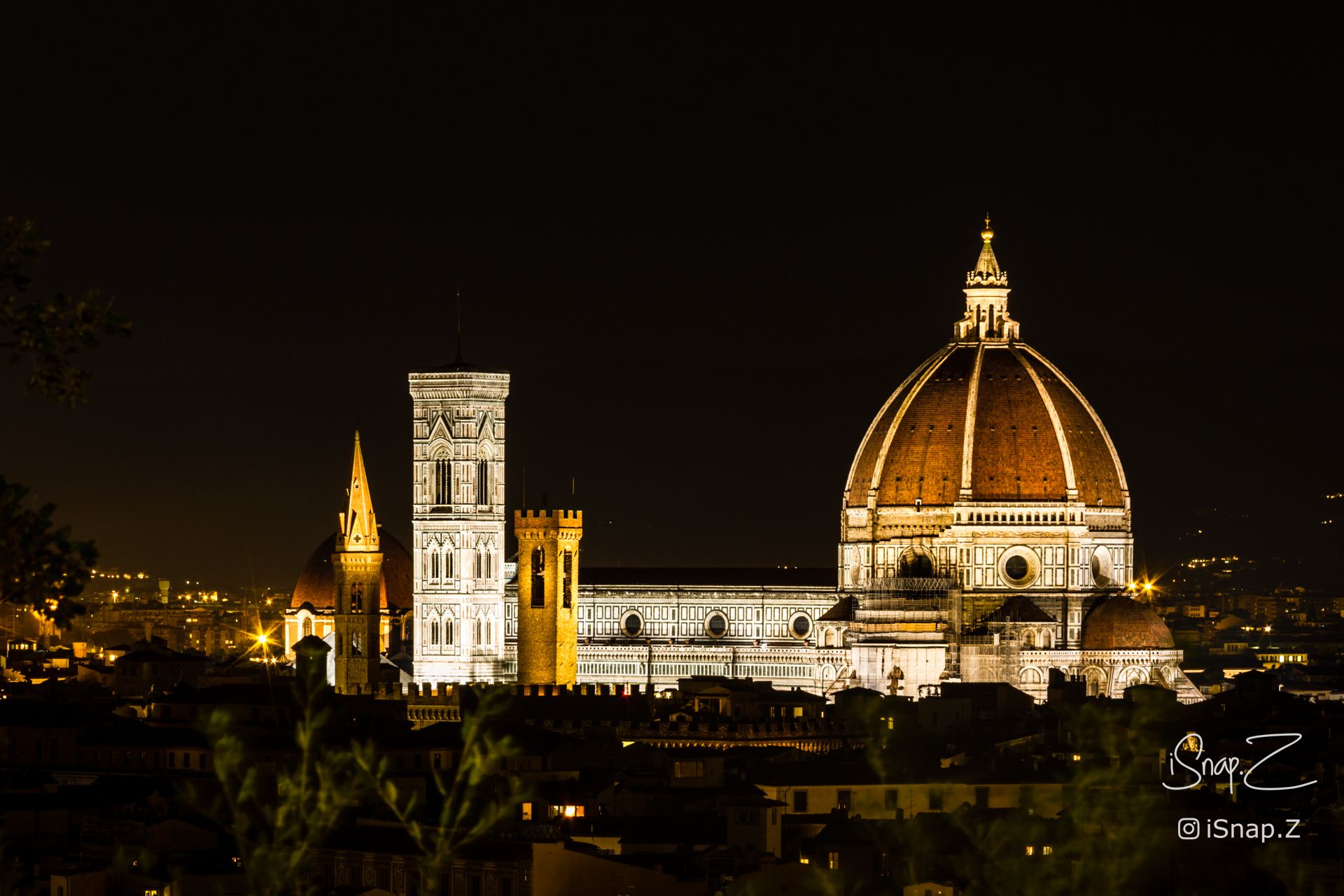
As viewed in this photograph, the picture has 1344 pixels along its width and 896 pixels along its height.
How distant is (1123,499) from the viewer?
469 feet

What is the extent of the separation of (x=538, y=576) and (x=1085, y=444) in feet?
74.1

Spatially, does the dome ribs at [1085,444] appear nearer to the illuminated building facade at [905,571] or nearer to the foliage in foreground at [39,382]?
the illuminated building facade at [905,571]

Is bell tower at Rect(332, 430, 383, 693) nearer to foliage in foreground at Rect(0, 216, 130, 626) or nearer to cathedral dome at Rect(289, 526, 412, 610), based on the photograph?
cathedral dome at Rect(289, 526, 412, 610)

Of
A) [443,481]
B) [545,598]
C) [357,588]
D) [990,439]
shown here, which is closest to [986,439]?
[990,439]

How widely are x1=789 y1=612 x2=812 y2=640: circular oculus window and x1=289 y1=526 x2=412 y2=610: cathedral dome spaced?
21.7m

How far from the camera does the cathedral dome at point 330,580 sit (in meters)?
160

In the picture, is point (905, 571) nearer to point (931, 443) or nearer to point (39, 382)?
point (931, 443)

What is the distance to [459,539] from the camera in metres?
135

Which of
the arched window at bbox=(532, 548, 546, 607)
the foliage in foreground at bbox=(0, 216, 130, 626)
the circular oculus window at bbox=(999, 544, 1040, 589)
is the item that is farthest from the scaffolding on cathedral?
the foliage in foreground at bbox=(0, 216, 130, 626)

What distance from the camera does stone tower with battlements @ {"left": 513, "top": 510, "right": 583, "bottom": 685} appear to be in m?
132

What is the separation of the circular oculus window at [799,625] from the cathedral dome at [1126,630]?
13924 millimetres

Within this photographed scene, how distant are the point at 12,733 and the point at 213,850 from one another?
98.2 feet

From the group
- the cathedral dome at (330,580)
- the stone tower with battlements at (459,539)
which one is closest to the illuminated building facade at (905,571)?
the stone tower with battlements at (459,539)

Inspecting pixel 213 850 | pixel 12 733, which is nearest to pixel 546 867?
pixel 213 850
